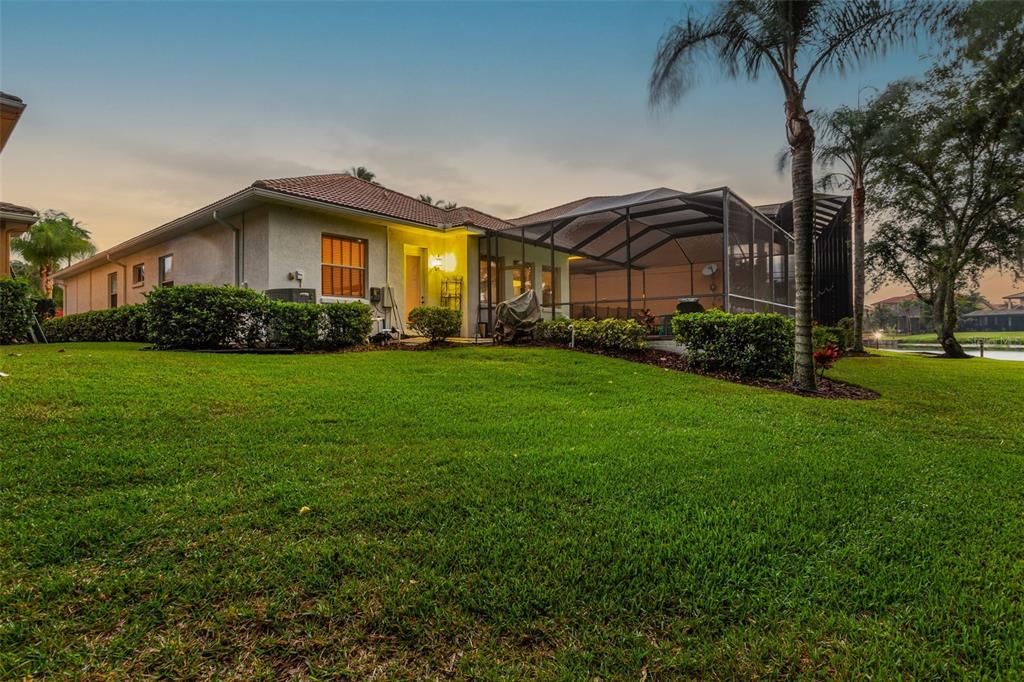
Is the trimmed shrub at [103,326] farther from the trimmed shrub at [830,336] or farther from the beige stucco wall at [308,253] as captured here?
the trimmed shrub at [830,336]

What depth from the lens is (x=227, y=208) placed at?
428 inches

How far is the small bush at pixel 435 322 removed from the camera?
10.5m

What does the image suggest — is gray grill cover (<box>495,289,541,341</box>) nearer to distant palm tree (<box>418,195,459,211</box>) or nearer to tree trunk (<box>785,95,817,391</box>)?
tree trunk (<box>785,95,817,391</box>)

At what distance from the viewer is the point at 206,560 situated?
6.64 feet

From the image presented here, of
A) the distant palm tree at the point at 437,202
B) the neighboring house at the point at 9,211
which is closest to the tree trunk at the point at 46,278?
the neighboring house at the point at 9,211

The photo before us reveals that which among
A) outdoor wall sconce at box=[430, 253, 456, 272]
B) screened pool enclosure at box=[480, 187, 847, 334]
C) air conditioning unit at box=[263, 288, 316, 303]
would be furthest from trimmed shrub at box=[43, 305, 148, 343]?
screened pool enclosure at box=[480, 187, 847, 334]

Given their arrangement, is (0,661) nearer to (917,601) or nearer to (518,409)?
(917,601)

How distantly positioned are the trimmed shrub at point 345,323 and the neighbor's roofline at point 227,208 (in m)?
2.73

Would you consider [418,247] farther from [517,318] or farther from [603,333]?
[603,333]

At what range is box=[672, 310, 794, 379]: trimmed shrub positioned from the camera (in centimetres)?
783

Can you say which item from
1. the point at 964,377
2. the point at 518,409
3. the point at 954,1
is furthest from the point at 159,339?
the point at 964,377

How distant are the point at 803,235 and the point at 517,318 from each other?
5968 mm

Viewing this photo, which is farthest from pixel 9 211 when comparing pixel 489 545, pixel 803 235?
pixel 803 235

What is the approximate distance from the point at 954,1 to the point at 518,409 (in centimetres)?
875
